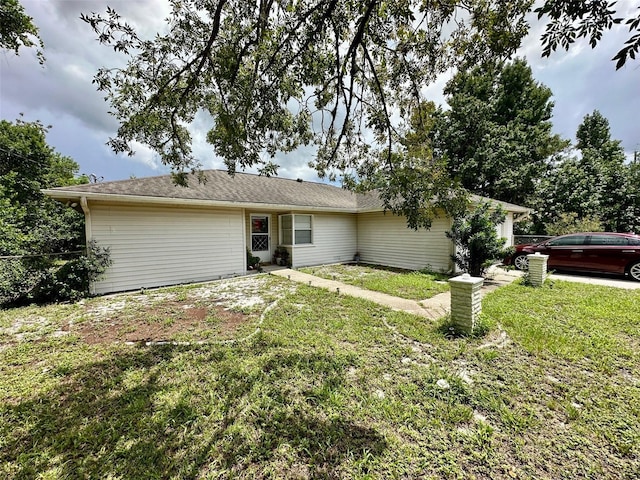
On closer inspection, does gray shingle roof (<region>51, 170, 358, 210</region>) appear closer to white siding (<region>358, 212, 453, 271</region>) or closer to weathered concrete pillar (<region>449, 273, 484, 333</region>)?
white siding (<region>358, 212, 453, 271</region>)

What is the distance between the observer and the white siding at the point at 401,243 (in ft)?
31.0

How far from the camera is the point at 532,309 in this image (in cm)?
528

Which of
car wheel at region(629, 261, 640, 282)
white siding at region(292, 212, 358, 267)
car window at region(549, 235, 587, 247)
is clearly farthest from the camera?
white siding at region(292, 212, 358, 267)

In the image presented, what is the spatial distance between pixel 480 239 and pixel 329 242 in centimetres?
618

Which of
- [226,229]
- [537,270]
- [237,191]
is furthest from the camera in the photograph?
[237,191]

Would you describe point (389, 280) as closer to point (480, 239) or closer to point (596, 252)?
point (480, 239)

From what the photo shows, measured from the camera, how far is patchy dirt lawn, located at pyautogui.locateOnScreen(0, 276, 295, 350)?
4.31m

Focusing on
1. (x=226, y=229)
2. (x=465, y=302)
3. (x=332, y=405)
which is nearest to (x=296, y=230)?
(x=226, y=229)

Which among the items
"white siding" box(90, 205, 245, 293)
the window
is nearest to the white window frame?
the window

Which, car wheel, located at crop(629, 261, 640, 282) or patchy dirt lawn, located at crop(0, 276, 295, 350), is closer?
patchy dirt lawn, located at crop(0, 276, 295, 350)

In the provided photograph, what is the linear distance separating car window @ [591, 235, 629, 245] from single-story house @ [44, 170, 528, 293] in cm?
333

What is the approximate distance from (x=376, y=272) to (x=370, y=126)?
5.68 metres

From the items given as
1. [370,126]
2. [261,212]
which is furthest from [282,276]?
[370,126]

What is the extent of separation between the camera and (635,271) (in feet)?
25.1
